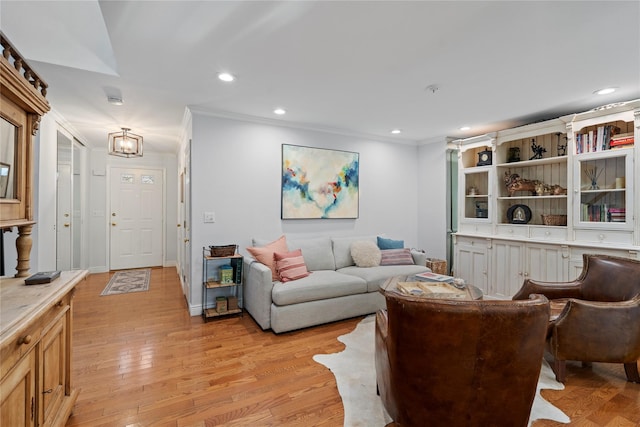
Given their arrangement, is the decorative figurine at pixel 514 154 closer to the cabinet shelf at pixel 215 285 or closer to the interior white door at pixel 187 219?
the cabinet shelf at pixel 215 285

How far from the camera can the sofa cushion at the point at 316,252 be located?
386cm

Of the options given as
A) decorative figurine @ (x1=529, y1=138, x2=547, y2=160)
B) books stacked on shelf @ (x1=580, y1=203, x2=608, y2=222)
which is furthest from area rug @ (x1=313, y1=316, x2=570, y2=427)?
decorative figurine @ (x1=529, y1=138, x2=547, y2=160)

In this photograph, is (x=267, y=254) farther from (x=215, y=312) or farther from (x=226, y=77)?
(x=226, y=77)

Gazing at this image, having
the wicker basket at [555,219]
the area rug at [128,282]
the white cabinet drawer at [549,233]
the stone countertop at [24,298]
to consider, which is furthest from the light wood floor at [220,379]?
the wicker basket at [555,219]

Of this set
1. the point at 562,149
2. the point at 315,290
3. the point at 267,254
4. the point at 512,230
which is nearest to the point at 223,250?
the point at 267,254

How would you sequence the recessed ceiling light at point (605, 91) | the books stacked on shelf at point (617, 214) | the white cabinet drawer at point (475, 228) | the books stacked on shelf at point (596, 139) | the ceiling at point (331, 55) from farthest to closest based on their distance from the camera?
1. the white cabinet drawer at point (475, 228)
2. the books stacked on shelf at point (596, 139)
3. the books stacked on shelf at point (617, 214)
4. the recessed ceiling light at point (605, 91)
5. the ceiling at point (331, 55)

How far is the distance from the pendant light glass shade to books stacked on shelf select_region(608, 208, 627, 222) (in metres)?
5.80

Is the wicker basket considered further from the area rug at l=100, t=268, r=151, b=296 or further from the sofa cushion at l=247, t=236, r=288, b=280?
the area rug at l=100, t=268, r=151, b=296

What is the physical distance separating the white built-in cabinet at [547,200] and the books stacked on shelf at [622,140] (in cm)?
2

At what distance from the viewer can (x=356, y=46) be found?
2.18 metres

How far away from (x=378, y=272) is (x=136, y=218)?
5074 millimetres

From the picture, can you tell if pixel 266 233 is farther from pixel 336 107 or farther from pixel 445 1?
pixel 445 1

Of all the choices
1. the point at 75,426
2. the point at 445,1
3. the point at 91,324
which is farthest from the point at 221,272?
the point at 445,1

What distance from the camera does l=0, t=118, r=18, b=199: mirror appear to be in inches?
57.1
